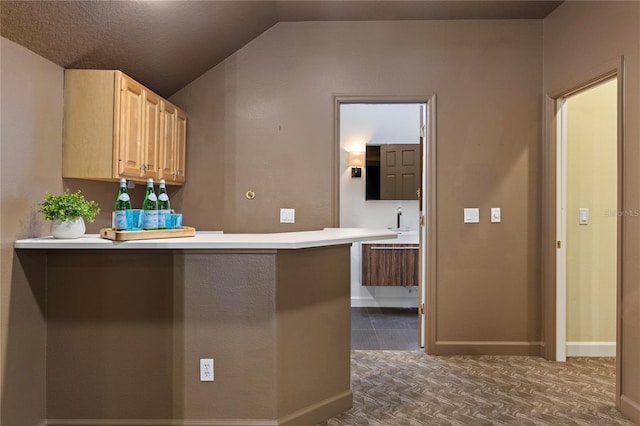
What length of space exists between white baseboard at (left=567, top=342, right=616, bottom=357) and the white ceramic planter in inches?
143

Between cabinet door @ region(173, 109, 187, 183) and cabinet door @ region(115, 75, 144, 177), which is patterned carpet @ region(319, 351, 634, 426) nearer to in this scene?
cabinet door @ region(115, 75, 144, 177)

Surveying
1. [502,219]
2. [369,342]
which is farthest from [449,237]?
[369,342]

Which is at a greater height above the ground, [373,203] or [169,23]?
[169,23]

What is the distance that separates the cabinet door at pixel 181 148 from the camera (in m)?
3.13

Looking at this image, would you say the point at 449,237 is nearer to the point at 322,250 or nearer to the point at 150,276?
the point at 322,250

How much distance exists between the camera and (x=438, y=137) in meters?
3.25

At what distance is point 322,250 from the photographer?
7.23 feet

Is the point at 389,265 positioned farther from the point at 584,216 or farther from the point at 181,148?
the point at 181,148

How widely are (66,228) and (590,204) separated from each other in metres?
3.73

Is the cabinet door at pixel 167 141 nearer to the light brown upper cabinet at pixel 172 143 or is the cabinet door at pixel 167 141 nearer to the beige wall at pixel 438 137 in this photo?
the light brown upper cabinet at pixel 172 143

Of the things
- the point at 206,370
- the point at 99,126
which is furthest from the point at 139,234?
the point at 99,126

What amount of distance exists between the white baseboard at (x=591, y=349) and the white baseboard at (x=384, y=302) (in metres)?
1.87

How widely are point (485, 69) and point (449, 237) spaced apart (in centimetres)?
144

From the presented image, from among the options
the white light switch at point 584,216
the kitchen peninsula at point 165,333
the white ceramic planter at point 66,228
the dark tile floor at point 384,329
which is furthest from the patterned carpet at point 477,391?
the white ceramic planter at point 66,228
